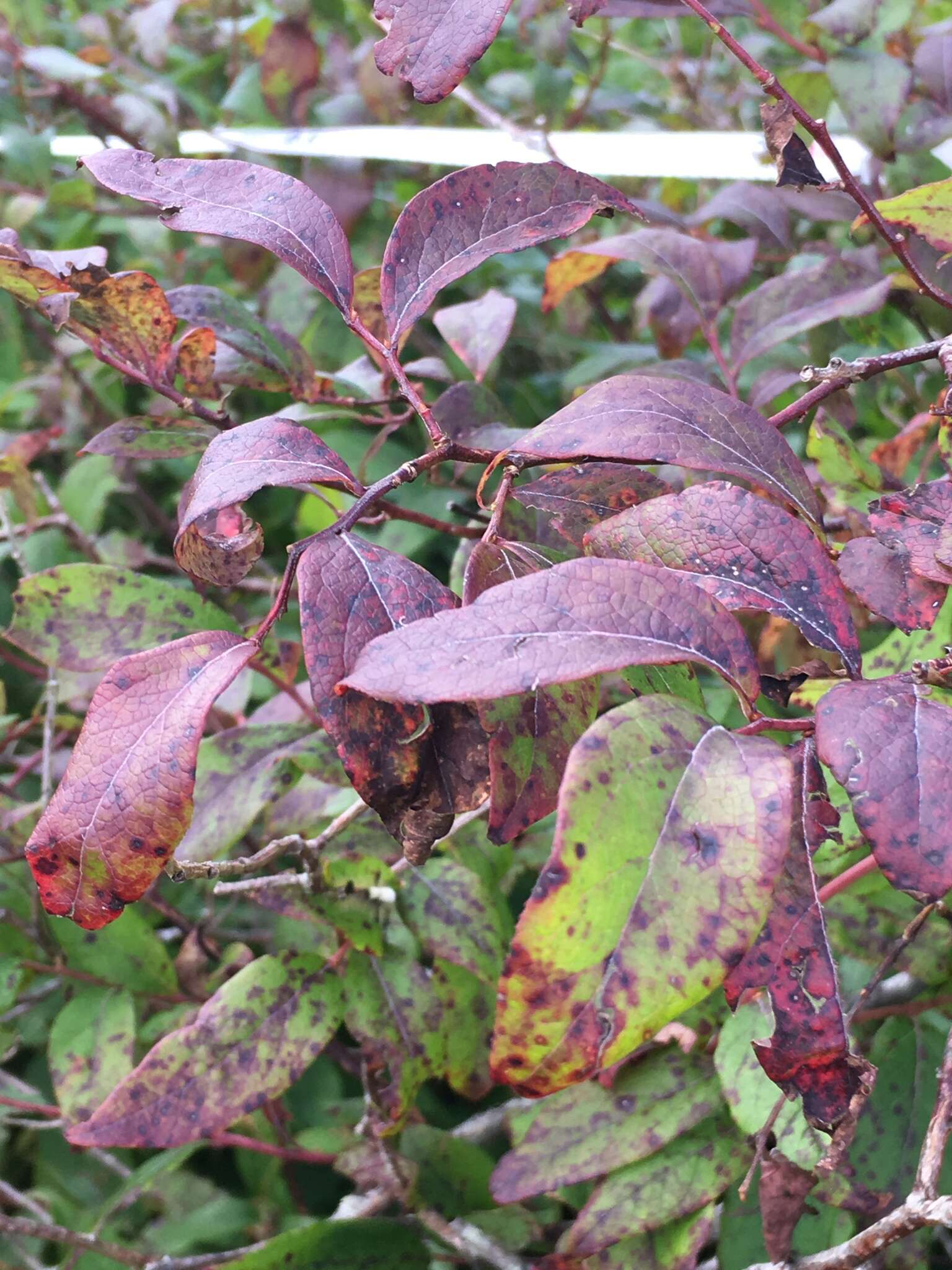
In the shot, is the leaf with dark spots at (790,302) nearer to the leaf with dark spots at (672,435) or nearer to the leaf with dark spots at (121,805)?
the leaf with dark spots at (672,435)

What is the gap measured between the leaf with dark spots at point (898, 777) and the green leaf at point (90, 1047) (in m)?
0.65

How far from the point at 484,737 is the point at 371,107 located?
49.1 inches

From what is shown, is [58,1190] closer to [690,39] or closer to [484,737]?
[484,737]

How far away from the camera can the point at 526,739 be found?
1.44 feet

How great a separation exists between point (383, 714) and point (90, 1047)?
1.93 feet

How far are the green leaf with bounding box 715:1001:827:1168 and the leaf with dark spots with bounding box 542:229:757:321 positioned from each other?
0.51m

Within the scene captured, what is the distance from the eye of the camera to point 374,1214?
0.88 metres

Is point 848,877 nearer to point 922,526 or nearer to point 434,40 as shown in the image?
point 922,526

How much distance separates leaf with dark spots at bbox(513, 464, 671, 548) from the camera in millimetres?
547

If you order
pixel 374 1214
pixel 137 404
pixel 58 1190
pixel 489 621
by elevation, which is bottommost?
pixel 58 1190

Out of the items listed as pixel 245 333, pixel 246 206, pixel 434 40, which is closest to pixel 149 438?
Answer: pixel 245 333

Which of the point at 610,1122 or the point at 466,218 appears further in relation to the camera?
the point at 610,1122

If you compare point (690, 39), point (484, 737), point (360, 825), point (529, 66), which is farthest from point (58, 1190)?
point (690, 39)

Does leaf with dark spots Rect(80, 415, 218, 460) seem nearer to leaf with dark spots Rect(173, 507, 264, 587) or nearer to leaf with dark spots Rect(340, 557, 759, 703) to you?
leaf with dark spots Rect(173, 507, 264, 587)
